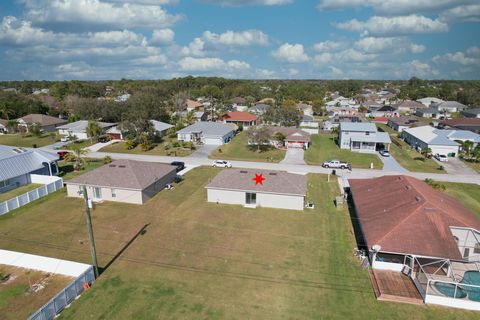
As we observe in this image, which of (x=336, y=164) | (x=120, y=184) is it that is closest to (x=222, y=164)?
(x=336, y=164)

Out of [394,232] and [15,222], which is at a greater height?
[394,232]

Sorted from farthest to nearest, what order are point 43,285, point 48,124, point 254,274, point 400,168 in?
point 48,124, point 400,168, point 254,274, point 43,285

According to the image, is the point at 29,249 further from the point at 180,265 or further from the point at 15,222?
the point at 180,265

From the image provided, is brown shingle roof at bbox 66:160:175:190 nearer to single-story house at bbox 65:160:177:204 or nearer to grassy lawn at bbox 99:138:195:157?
single-story house at bbox 65:160:177:204

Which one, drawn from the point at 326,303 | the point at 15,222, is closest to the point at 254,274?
the point at 326,303

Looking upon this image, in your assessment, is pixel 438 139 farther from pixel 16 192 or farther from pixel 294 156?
pixel 16 192
